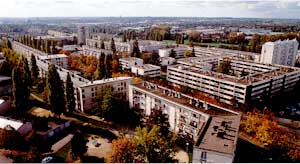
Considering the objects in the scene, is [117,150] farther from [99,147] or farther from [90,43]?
[90,43]

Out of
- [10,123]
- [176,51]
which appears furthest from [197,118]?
[176,51]

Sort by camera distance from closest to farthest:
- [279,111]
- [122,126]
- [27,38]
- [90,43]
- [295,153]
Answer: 1. [295,153]
2. [122,126]
3. [279,111]
4. [27,38]
5. [90,43]

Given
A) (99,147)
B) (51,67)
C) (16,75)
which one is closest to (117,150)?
(99,147)

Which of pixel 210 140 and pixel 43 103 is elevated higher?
pixel 210 140

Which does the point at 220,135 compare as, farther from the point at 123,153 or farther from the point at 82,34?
the point at 82,34

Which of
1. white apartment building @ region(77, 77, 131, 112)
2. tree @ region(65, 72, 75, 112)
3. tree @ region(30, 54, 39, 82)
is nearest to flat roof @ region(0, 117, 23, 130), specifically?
tree @ region(65, 72, 75, 112)

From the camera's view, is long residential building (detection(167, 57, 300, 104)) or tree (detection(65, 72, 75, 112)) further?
long residential building (detection(167, 57, 300, 104))

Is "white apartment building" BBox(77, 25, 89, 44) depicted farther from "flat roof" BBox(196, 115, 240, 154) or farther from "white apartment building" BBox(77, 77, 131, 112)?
"flat roof" BBox(196, 115, 240, 154)
